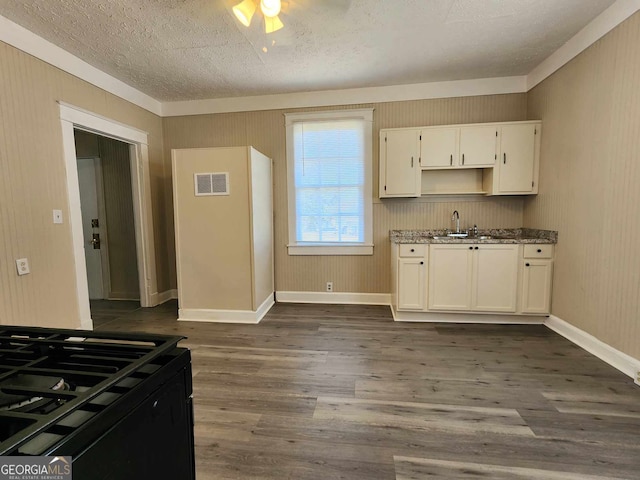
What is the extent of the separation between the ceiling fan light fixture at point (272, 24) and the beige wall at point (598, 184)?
8.65 feet

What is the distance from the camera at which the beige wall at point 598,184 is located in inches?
87.0

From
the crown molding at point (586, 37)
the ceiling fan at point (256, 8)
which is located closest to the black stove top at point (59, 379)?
the ceiling fan at point (256, 8)

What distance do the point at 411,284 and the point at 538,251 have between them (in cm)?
135

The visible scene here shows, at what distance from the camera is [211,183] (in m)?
3.27

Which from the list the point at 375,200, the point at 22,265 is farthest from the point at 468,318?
the point at 22,265

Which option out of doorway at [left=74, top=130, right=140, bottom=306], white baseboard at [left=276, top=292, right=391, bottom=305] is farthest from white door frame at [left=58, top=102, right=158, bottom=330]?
white baseboard at [left=276, top=292, right=391, bottom=305]

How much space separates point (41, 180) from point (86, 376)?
9.69 feet

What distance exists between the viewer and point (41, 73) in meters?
2.64

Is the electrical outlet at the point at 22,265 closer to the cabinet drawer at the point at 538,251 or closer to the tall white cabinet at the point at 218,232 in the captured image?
the tall white cabinet at the point at 218,232

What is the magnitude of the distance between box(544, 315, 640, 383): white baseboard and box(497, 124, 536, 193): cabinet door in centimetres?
147

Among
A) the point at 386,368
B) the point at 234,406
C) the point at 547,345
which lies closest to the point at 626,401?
the point at 547,345

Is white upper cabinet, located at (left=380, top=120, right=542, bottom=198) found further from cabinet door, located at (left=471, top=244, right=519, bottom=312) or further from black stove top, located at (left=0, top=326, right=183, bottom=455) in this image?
black stove top, located at (left=0, top=326, right=183, bottom=455)

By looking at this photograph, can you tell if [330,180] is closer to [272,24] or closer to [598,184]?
[272,24]

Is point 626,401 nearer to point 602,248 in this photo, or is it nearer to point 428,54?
point 602,248
